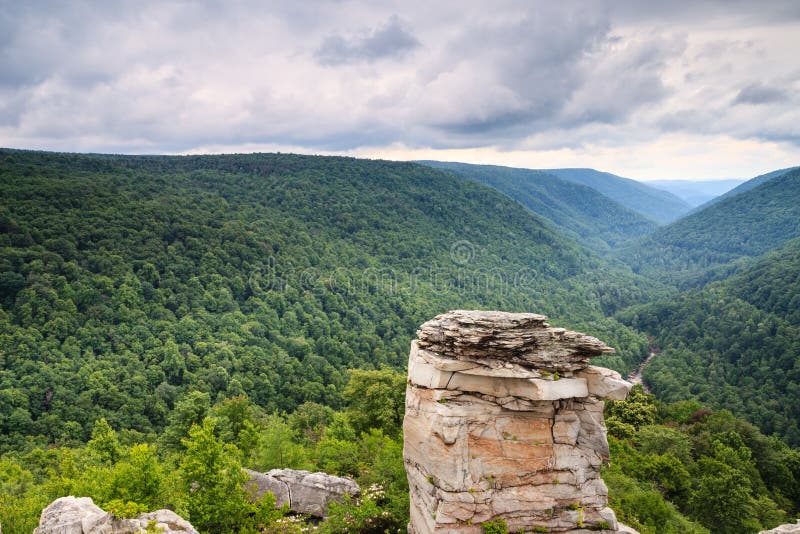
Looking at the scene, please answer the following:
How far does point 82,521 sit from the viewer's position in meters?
14.5

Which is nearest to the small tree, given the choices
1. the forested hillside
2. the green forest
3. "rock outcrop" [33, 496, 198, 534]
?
the green forest

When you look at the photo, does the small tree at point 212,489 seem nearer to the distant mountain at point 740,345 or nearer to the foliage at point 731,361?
the distant mountain at point 740,345

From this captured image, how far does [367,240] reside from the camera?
184 meters

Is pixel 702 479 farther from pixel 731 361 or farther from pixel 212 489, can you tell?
pixel 731 361

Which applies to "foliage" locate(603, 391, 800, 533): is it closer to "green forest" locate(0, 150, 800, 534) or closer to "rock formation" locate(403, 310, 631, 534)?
"green forest" locate(0, 150, 800, 534)

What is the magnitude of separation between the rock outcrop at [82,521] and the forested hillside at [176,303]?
6018 cm

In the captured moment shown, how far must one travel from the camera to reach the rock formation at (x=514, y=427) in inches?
687

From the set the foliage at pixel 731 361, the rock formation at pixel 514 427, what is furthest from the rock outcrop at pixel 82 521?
the foliage at pixel 731 361

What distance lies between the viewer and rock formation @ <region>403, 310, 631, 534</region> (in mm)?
17453

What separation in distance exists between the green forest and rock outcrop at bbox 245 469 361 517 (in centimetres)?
96

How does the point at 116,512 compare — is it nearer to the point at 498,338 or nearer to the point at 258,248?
the point at 498,338

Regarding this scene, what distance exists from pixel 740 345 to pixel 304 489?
12830cm

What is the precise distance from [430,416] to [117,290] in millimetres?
96291

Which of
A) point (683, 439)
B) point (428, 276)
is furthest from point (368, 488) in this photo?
point (428, 276)
